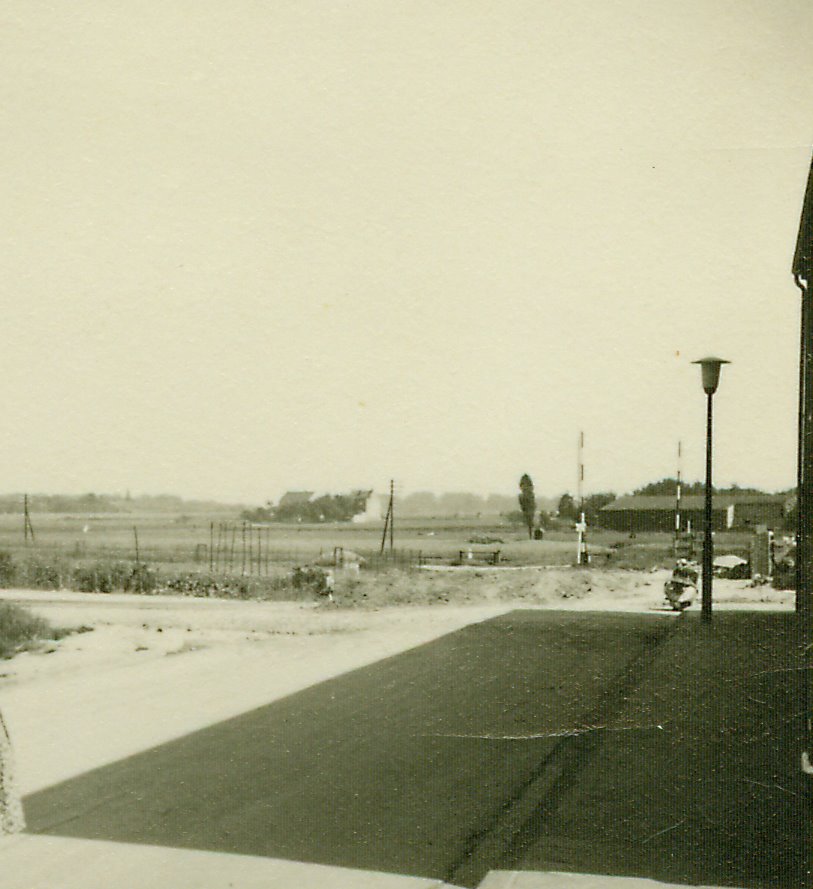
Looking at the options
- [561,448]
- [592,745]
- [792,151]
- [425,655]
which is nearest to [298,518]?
[561,448]

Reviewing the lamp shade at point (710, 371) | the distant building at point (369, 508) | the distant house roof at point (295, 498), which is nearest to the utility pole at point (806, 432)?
the lamp shade at point (710, 371)

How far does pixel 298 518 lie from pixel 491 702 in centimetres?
1124

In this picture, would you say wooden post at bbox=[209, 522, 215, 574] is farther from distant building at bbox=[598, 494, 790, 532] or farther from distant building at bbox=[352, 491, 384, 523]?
distant building at bbox=[598, 494, 790, 532]

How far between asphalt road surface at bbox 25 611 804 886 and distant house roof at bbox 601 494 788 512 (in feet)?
12.2

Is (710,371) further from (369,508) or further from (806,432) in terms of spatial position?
(369,508)

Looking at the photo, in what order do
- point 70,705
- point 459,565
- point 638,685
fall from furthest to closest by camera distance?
point 459,565 < point 638,685 < point 70,705

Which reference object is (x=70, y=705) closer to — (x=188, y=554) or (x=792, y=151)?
(x=792, y=151)

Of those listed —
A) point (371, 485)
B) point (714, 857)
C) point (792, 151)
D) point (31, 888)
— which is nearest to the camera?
point (31, 888)

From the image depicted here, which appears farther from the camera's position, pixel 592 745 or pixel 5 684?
pixel 5 684

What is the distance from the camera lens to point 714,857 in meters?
3.71

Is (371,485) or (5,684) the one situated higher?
(371,485)

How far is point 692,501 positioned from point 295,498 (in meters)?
6.02

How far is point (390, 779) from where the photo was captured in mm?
4910

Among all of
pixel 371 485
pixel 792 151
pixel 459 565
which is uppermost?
pixel 792 151
